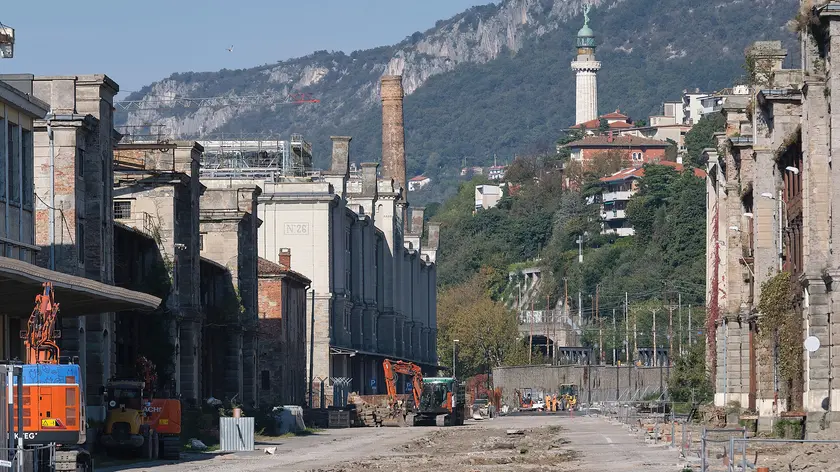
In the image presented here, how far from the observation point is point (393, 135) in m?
145

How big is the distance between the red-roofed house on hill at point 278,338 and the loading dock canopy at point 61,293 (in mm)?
36029

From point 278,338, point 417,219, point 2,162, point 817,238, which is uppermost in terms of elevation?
point 417,219

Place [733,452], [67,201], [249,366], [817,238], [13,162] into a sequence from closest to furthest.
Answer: [733,452] < [13,162] < [817,238] < [67,201] < [249,366]

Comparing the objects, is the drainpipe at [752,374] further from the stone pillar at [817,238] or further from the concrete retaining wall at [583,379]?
the concrete retaining wall at [583,379]

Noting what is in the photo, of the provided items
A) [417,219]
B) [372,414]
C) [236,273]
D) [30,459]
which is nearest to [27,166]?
[30,459]

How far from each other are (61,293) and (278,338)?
43.9 m

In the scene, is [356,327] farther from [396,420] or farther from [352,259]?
[396,420]

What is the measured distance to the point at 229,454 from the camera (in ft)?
172

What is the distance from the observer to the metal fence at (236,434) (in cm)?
5497

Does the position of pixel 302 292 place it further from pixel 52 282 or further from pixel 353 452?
pixel 52 282

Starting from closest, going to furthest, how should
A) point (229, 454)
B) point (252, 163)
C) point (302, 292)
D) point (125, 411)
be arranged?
point (125, 411)
point (229, 454)
point (302, 292)
point (252, 163)

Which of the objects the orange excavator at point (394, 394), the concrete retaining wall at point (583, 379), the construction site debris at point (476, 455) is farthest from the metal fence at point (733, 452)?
the concrete retaining wall at point (583, 379)

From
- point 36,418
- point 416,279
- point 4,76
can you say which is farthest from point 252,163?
point 36,418

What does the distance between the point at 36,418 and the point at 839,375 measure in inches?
→ 932
